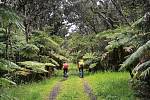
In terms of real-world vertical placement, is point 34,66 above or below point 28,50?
below

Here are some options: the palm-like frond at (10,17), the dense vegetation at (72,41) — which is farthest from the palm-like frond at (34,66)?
the palm-like frond at (10,17)

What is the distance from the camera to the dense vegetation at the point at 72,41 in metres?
13.0

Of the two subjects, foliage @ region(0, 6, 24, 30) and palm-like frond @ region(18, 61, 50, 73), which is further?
palm-like frond @ region(18, 61, 50, 73)

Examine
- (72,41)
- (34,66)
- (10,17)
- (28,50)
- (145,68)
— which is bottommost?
(34,66)

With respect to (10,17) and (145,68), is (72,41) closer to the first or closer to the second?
(145,68)

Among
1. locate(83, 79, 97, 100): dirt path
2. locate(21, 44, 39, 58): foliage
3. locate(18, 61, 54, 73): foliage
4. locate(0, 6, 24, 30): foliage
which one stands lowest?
locate(83, 79, 97, 100): dirt path

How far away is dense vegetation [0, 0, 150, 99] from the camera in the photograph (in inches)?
511

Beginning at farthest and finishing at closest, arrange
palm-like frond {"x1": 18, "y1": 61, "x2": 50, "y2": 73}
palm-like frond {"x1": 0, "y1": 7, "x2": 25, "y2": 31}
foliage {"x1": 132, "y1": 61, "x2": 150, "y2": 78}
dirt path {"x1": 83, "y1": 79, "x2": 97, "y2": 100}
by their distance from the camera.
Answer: palm-like frond {"x1": 18, "y1": 61, "x2": 50, "y2": 73}, dirt path {"x1": 83, "y1": 79, "x2": 97, "y2": 100}, foliage {"x1": 132, "y1": 61, "x2": 150, "y2": 78}, palm-like frond {"x1": 0, "y1": 7, "x2": 25, "y2": 31}

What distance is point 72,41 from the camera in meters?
46.0

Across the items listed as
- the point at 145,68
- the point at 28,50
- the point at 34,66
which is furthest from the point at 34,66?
the point at 145,68

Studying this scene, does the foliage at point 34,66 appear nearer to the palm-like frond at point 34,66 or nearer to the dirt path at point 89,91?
the palm-like frond at point 34,66

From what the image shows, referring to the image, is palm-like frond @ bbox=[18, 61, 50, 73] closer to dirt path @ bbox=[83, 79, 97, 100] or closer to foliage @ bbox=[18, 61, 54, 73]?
foliage @ bbox=[18, 61, 54, 73]

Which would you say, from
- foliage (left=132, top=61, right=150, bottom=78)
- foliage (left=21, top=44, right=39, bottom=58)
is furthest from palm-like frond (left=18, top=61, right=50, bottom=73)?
foliage (left=132, top=61, right=150, bottom=78)

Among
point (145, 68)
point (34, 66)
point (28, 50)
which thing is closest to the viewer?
point (145, 68)
